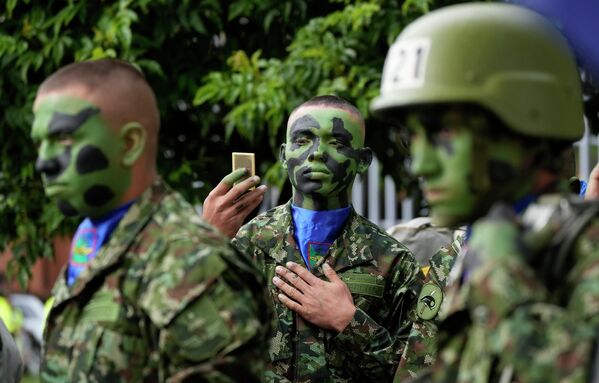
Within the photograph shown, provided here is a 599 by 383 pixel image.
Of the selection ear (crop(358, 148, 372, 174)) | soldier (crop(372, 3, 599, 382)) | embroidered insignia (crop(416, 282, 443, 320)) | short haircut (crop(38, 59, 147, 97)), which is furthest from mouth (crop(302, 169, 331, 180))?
soldier (crop(372, 3, 599, 382))

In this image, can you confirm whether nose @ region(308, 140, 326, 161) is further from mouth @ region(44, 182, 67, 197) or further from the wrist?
mouth @ region(44, 182, 67, 197)

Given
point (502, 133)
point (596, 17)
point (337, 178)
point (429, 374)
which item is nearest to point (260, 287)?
point (429, 374)

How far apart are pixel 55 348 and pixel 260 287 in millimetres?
578

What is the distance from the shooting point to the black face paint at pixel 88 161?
381 centimetres

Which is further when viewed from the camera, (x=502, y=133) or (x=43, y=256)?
(x=43, y=256)

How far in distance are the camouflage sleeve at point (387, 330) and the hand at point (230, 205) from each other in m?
0.66

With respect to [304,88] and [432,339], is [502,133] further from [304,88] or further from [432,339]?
[304,88]

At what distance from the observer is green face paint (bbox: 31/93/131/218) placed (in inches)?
150

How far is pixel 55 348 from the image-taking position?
12.5 feet

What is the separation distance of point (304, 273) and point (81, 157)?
6.93ft

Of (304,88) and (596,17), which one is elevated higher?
(596,17)

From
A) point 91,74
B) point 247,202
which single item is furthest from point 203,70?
point 91,74

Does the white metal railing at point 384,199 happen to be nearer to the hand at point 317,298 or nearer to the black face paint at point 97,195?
the hand at point 317,298

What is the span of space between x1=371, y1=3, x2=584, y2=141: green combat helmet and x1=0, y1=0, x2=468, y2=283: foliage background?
4404 millimetres
